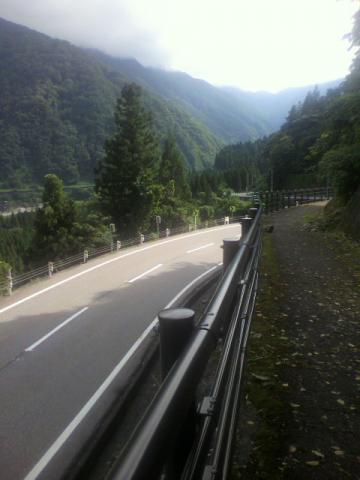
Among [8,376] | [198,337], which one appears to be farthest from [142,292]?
[198,337]

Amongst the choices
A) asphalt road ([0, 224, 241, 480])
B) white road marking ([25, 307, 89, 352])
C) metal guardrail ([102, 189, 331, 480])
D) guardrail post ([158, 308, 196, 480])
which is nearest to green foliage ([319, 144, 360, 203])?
asphalt road ([0, 224, 241, 480])

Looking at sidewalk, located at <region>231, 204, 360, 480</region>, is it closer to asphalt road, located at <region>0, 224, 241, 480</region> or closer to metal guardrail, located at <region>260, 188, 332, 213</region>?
asphalt road, located at <region>0, 224, 241, 480</region>

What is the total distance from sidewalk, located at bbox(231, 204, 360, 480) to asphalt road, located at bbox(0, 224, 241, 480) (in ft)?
13.6

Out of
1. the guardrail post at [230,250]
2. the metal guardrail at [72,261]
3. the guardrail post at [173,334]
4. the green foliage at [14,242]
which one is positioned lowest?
the green foliage at [14,242]

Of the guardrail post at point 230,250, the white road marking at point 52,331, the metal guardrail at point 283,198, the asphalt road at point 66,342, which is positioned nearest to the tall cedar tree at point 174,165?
the metal guardrail at point 283,198

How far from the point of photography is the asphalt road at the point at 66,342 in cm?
635

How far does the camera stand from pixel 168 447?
0.77 m

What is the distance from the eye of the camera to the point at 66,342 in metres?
10.5

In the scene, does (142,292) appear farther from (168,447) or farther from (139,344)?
(168,447)

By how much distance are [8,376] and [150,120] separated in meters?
36.9

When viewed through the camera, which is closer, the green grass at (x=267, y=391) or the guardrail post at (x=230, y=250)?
the green grass at (x=267, y=391)

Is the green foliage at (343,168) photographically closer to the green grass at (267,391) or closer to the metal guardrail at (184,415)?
the green grass at (267,391)

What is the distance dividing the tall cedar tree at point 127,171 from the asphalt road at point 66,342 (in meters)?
18.0

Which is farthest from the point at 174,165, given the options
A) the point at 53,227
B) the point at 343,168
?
the point at 343,168
